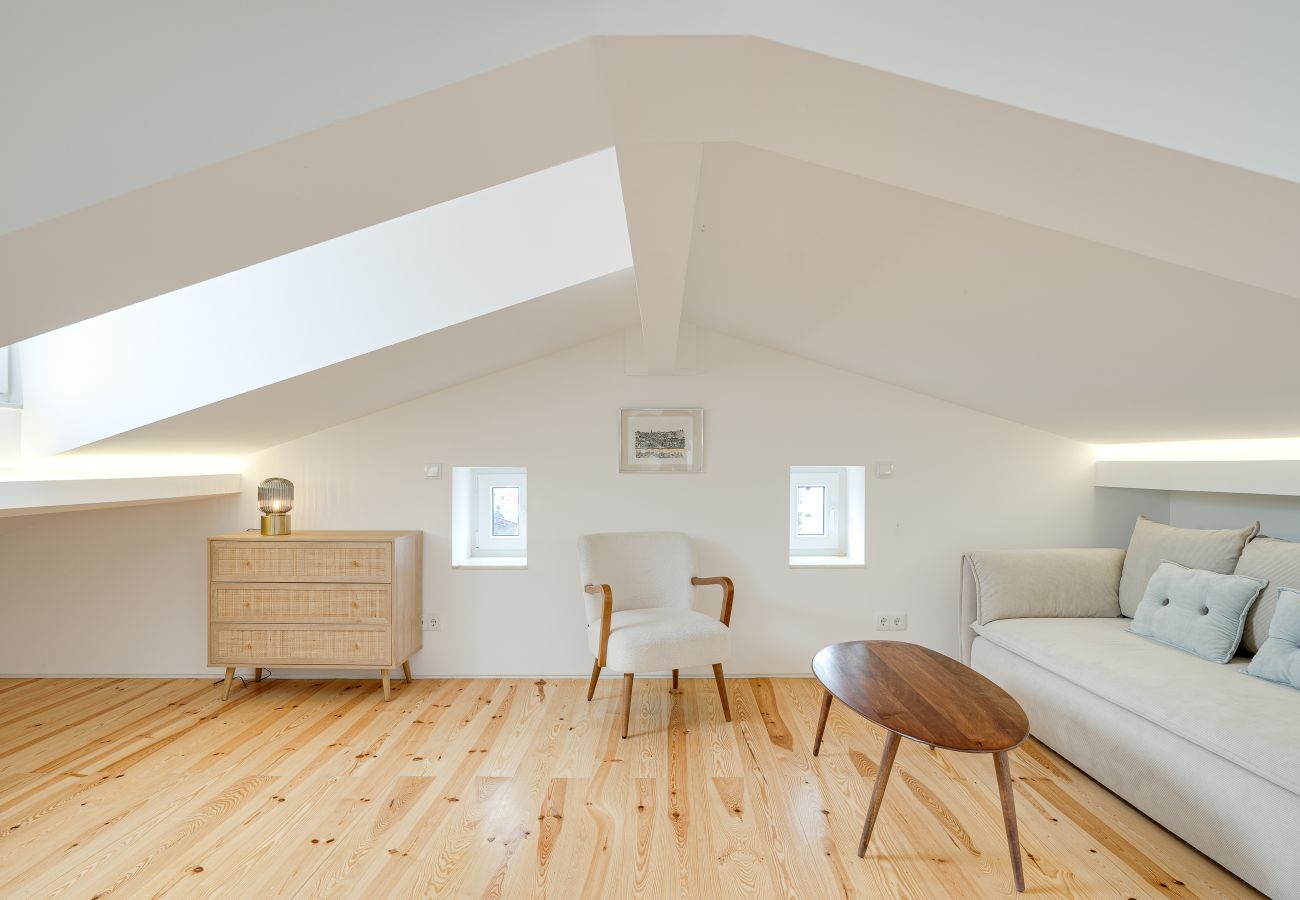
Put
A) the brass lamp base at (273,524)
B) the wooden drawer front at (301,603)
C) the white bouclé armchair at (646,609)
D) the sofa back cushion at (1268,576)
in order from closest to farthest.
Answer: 1. the sofa back cushion at (1268,576)
2. the white bouclé armchair at (646,609)
3. the wooden drawer front at (301,603)
4. the brass lamp base at (273,524)

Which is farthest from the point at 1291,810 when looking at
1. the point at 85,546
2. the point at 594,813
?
the point at 85,546

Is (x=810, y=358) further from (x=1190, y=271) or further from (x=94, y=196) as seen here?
(x=94, y=196)

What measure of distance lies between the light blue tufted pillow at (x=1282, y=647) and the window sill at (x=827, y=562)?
2.02 m

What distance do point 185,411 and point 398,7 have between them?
2.56 meters

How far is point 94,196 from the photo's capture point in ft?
4.01

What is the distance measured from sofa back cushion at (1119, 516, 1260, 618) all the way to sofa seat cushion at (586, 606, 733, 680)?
7.01ft

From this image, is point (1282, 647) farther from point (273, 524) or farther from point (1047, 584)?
point (273, 524)

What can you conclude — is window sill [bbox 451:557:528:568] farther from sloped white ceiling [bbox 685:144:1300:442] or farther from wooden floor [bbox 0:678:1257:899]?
sloped white ceiling [bbox 685:144:1300:442]

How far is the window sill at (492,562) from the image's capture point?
175 inches

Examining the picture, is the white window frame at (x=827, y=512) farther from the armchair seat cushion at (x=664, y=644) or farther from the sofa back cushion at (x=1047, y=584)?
the armchair seat cushion at (x=664, y=644)

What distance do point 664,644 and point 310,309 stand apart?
7.57ft

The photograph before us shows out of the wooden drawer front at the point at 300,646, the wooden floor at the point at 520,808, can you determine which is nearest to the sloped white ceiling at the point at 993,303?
the wooden floor at the point at 520,808

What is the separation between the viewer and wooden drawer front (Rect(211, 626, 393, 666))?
4.02m

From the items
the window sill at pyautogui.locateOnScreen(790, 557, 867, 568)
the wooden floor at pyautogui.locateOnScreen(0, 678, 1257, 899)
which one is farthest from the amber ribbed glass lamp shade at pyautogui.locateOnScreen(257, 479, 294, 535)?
the window sill at pyautogui.locateOnScreen(790, 557, 867, 568)
